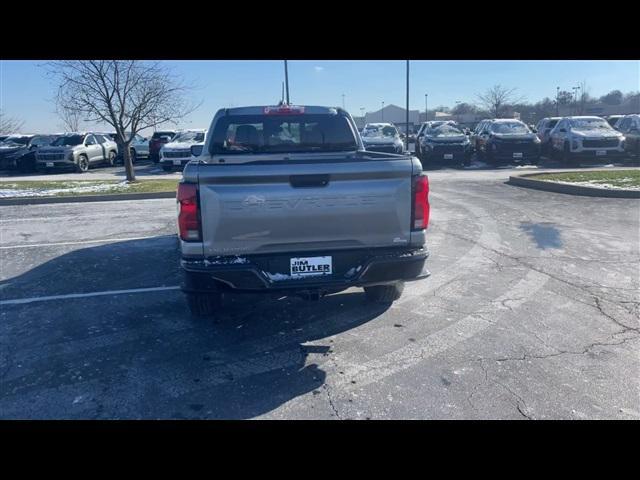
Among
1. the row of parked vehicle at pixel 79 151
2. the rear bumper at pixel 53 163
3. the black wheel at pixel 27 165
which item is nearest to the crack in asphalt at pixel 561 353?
the row of parked vehicle at pixel 79 151

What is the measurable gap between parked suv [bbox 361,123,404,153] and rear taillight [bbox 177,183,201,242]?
51.7 ft

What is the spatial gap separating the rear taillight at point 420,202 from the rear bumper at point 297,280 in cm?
24

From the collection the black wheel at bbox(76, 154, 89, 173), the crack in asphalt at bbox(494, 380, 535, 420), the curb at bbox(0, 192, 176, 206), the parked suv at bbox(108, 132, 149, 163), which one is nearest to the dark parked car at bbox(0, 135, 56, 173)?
the black wheel at bbox(76, 154, 89, 173)

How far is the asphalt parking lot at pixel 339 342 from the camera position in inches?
135

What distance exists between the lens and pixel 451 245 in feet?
25.9

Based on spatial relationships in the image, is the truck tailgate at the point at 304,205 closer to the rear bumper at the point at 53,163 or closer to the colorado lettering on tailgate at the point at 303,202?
the colorado lettering on tailgate at the point at 303,202

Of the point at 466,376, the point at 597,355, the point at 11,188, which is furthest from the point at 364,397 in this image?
the point at 11,188

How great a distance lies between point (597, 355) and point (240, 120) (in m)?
4.33

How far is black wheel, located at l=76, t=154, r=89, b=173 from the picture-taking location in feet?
76.7

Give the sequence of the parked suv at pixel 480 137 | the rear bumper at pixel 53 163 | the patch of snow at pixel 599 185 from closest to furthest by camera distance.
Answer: the patch of snow at pixel 599 185 < the parked suv at pixel 480 137 < the rear bumper at pixel 53 163

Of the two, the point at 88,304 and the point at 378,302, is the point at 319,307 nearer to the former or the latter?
the point at 378,302

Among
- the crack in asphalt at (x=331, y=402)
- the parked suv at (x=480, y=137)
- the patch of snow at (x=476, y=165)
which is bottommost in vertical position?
the crack in asphalt at (x=331, y=402)

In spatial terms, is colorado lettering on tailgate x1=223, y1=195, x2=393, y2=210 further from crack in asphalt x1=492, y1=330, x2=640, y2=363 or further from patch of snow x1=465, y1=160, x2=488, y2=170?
patch of snow x1=465, y1=160, x2=488, y2=170

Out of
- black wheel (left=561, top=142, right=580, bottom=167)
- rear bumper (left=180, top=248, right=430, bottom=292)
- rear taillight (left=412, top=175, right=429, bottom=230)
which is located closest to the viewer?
rear bumper (left=180, top=248, right=430, bottom=292)
